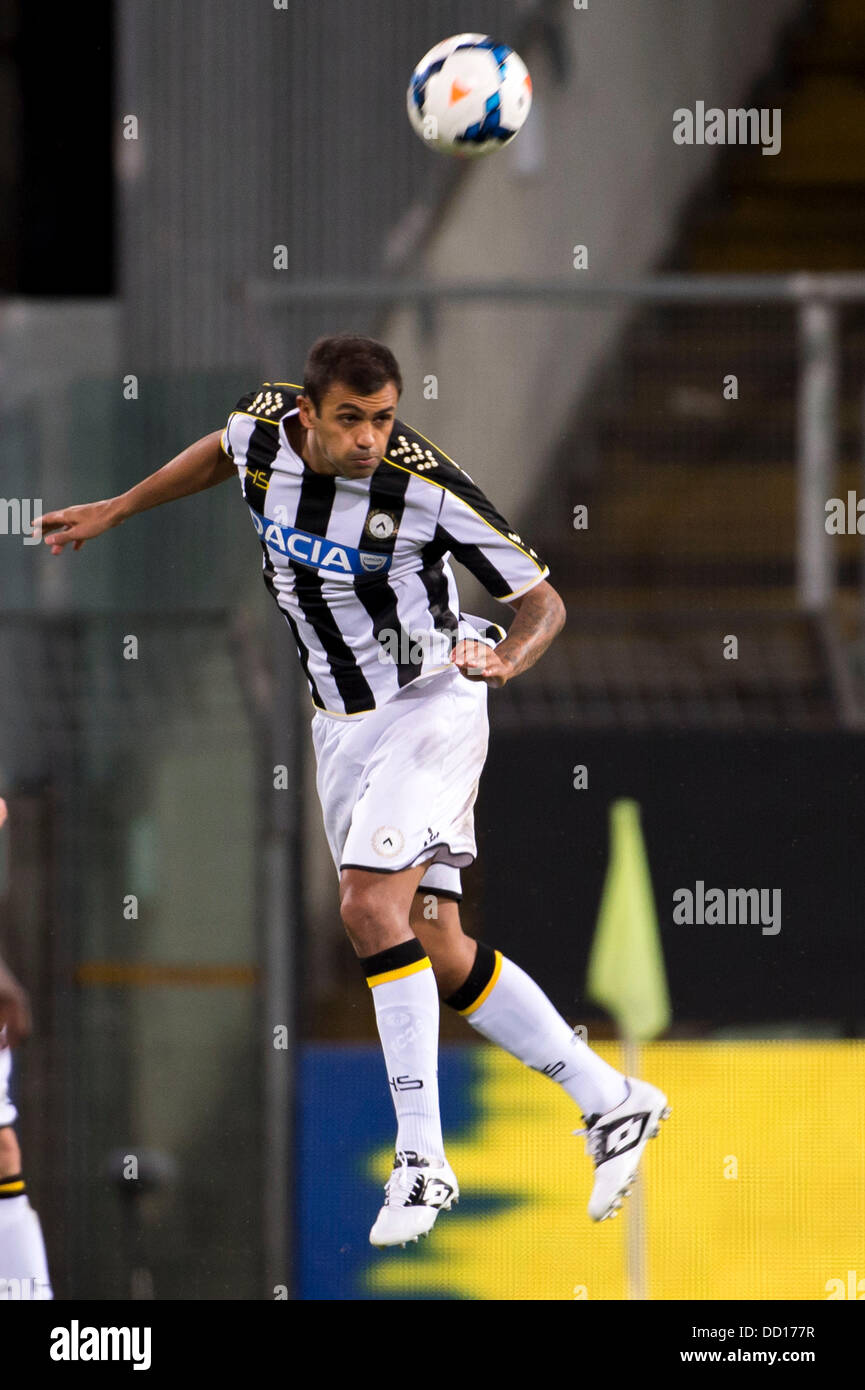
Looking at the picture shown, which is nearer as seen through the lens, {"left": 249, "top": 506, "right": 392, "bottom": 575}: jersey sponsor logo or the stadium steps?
{"left": 249, "top": 506, "right": 392, "bottom": 575}: jersey sponsor logo

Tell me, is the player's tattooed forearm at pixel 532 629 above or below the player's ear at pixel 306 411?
below

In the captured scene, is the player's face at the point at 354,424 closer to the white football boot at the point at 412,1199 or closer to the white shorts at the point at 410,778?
the white shorts at the point at 410,778

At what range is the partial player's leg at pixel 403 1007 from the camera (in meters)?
5.57

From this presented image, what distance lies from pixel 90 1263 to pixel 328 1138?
102cm

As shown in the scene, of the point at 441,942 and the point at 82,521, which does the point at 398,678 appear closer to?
the point at 441,942

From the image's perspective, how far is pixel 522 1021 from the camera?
19.4ft

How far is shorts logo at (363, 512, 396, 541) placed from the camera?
5734mm

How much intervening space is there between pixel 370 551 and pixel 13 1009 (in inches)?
95.5

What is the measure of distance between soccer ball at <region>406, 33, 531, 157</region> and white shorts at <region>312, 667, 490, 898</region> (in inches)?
63.6

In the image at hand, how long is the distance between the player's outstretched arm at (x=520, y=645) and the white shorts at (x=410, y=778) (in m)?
0.41

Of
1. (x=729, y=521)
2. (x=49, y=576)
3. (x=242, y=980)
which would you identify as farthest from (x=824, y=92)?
(x=242, y=980)

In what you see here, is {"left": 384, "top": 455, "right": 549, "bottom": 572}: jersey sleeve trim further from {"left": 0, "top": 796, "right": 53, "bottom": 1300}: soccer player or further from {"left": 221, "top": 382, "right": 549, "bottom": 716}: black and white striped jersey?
{"left": 0, "top": 796, "right": 53, "bottom": 1300}: soccer player

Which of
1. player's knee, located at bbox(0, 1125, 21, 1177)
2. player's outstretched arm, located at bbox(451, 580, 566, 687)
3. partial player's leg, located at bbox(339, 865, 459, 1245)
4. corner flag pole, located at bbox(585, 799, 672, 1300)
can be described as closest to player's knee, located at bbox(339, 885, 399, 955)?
partial player's leg, located at bbox(339, 865, 459, 1245)

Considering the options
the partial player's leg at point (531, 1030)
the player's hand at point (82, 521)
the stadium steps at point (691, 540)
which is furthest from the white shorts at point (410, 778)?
the stadium steps at point (691, 540)
